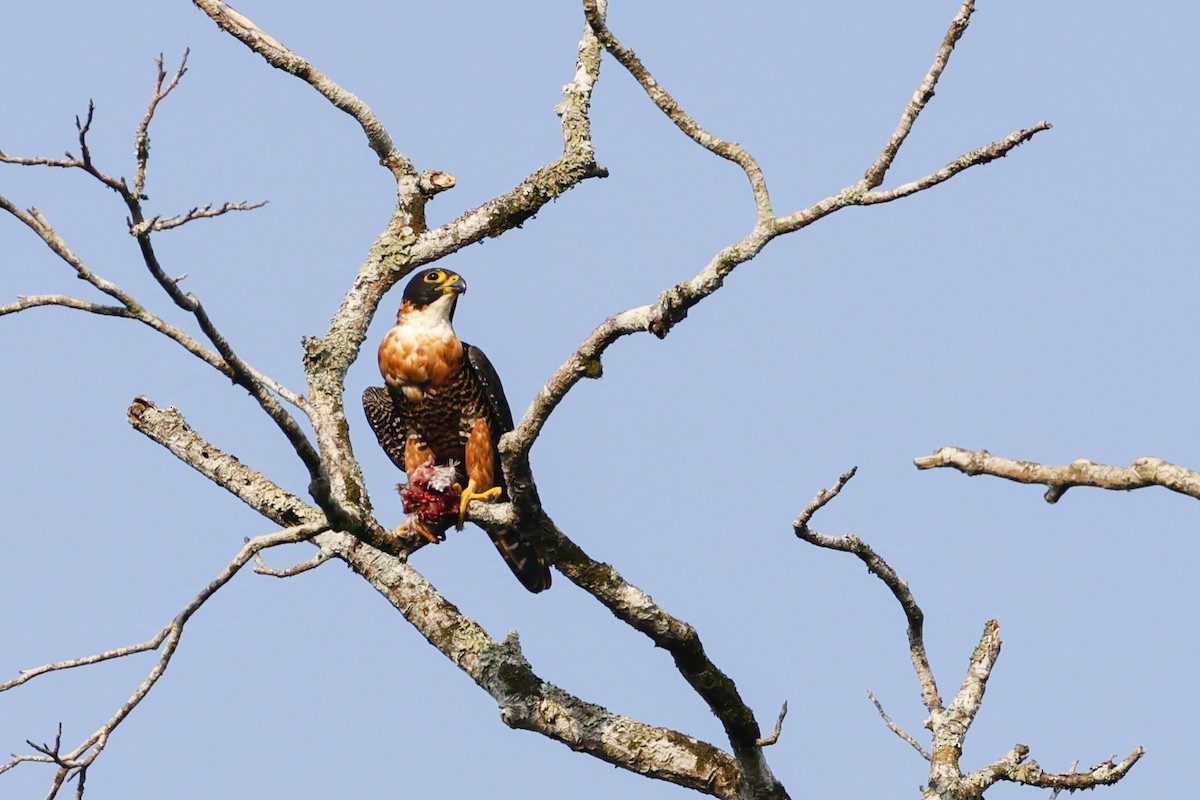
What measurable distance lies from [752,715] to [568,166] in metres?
2.96

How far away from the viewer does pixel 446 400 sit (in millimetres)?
7371

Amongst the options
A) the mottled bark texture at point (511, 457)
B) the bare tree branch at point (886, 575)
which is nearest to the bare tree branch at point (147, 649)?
the mottled bark texture at point (511, 457)

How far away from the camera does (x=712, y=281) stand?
4.63m

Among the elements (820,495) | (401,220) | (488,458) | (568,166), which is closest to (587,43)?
(568,166)

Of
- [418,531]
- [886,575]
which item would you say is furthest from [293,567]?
[886,575]

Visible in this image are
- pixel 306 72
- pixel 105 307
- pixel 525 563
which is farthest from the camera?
pixel 525 563

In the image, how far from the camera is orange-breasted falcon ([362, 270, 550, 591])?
24.0 ft

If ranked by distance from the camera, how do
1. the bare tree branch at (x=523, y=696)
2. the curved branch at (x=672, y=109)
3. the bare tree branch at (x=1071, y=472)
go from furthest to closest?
the bare tree branch at (x=523, y=696) → the curved branch at (x=672, y=109) → the bare tree branch at (x=1071, y=472)

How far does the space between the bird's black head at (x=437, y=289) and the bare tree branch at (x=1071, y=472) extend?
4193 mm

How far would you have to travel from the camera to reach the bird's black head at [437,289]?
24.1 ft

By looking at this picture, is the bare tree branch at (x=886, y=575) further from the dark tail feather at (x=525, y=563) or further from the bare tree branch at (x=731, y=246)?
the dark tail feather at (x=525, y=563)

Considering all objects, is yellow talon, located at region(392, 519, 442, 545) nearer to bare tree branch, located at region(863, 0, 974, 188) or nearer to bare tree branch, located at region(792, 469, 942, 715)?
bare tree branch, located at region(792, 469, 942, 715)

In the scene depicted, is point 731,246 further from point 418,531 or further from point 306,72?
point 306,72

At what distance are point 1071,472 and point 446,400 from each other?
4.38 meters
